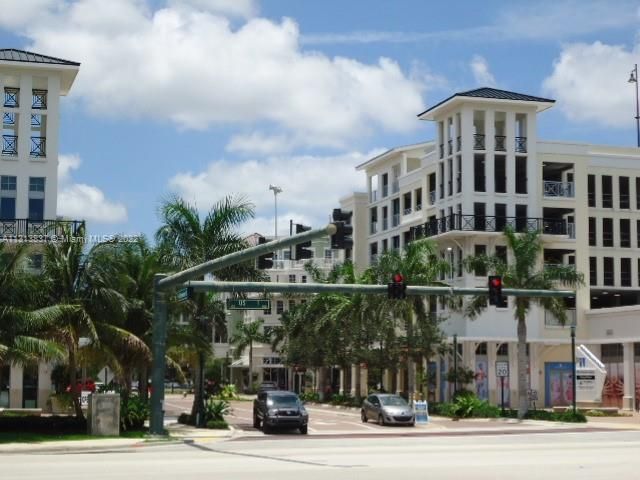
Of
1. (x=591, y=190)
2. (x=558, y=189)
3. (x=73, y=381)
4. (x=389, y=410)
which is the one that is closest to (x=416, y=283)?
(x=389, y=410)

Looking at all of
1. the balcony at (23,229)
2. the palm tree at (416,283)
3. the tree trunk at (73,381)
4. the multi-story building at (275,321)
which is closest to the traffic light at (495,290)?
the tree trunk at (73,381)

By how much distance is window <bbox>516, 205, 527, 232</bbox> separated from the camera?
70250mm

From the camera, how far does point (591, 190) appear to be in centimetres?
7512

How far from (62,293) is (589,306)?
45995mm

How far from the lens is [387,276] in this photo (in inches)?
2320

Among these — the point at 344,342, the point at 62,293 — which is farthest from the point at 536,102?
the point at 62,293

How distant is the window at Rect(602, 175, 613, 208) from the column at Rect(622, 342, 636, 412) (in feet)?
42.9

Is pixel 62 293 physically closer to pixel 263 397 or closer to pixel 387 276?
pixel 263 397

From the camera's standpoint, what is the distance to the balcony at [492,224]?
6925cm

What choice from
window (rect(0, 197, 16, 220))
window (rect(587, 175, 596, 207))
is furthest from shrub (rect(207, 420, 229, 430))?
Result: window (rect(587, 175, 596, 207))

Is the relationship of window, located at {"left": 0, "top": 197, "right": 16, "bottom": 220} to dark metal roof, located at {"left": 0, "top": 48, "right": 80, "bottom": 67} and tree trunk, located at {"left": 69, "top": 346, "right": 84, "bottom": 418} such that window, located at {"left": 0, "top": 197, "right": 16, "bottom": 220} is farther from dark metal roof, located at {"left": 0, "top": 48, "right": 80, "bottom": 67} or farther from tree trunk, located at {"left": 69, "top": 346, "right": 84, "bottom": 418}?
tree trunk, located at {"left": 69, "top": 346, "right": 84, "bottom": 418}

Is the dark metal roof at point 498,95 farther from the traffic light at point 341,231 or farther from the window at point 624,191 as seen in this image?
the traffic light at point 341,231

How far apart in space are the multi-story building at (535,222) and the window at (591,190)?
75mm

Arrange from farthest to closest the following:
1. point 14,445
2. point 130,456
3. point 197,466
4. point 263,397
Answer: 1. point 263,397
2. point 14,445
3. point 130,456
4. point 197,466
